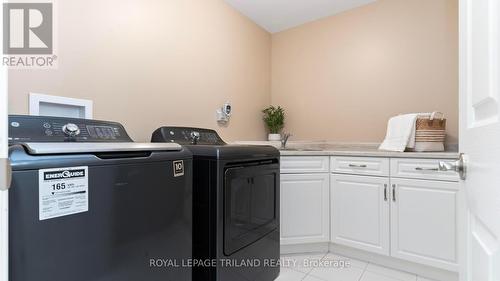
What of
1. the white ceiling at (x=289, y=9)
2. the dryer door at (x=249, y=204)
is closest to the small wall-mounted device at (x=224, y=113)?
the dryer door at (x=249, y=204)

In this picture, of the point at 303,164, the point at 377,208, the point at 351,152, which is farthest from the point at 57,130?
the point at 377,208

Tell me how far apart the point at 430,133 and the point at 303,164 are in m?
0.99

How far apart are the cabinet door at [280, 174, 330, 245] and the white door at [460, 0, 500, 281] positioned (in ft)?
4.95

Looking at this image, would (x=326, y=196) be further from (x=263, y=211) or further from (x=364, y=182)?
(x=263, y=211)

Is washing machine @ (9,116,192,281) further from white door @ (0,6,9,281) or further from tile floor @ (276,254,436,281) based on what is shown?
tile floor @ (276,254,436,281)

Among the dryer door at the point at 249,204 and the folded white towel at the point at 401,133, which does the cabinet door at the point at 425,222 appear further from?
the dryer door at the point at 249,204

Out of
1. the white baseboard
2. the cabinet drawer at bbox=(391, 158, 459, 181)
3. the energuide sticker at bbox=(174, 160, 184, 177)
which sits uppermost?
the energuide sticker at bbox=(174, 160, 184, 177)

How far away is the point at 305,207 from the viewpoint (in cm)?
219

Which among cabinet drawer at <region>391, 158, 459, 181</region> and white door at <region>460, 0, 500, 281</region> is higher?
white door at <region>460, 0, 500, 281</region>

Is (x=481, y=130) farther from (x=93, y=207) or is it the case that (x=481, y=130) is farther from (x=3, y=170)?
(x=93, y=207)

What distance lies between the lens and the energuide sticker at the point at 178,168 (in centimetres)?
107

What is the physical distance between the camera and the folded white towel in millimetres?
2025

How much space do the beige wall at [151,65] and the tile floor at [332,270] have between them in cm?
127

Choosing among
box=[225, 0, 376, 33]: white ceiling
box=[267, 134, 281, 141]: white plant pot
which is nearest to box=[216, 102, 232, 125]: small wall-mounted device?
box=[267, 134, 281, 141]: white plant pot
